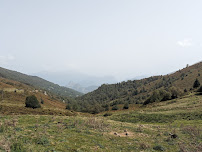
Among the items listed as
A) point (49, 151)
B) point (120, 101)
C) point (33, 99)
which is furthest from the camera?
point (120, 101)

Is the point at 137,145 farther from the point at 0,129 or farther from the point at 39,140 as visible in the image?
the point at 0,129

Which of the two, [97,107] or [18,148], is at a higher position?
[18,148]

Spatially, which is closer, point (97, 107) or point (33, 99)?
point (33, 99)

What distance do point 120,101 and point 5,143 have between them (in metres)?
146

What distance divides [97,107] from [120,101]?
1568 inches

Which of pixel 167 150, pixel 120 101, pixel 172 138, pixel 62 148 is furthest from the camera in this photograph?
pixel 120 101

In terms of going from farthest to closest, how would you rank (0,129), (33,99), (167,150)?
(33,99), (167,150), (0,129)

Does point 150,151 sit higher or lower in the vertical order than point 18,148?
lower

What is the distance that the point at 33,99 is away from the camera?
54906mm

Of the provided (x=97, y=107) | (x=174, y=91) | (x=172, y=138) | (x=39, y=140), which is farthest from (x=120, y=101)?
(x=39, y=140)

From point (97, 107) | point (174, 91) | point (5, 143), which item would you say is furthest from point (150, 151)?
point (97, 107)

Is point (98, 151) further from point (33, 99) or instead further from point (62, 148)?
point (33, 99)

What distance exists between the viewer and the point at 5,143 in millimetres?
8359

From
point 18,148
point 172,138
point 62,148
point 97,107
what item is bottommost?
point 97,107
